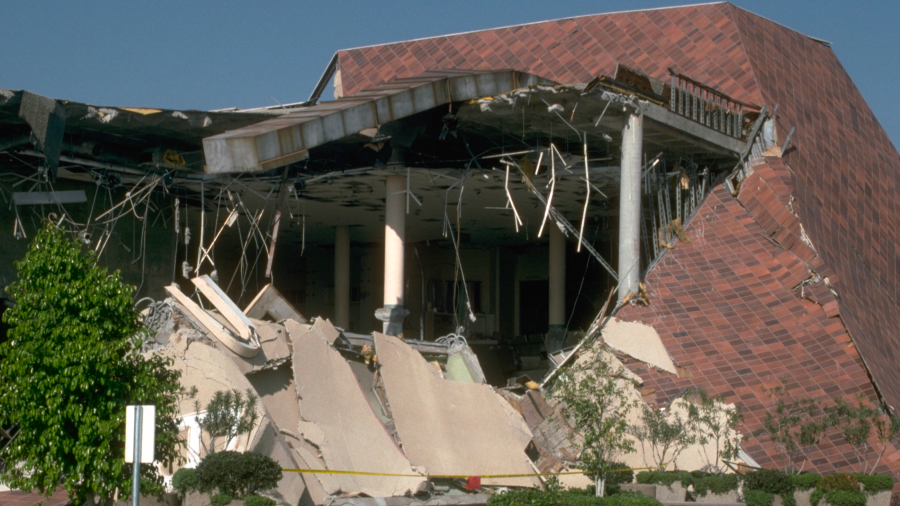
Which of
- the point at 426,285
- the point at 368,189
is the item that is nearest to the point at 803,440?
the point at 368,189

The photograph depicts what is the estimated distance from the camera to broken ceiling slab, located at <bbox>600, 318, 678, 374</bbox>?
1631cm

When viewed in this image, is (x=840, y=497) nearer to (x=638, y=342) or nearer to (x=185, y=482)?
(x=638, y=342)

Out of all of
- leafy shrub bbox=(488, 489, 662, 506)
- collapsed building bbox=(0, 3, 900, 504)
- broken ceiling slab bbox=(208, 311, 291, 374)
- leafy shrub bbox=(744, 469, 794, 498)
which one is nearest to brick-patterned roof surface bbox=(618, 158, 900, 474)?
collapsed building bbox=(0, 3, 900, 504)

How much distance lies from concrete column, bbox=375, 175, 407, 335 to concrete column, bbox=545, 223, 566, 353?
5.92 meters

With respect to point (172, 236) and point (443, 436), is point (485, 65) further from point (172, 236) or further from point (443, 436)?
point (443, 436)

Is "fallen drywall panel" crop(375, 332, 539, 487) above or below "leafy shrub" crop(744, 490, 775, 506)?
above

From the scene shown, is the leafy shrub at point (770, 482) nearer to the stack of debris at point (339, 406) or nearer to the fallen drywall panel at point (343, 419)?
the stack of debris at point (339, 406)

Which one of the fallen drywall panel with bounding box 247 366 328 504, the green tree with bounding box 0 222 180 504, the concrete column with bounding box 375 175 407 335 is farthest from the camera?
the concrete column with bounding box 375 175 407 335

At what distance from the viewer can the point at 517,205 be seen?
78.1ft

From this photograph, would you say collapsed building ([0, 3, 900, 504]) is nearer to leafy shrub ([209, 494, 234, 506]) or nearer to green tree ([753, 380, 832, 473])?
green tree ([753, 380, 832, 473])

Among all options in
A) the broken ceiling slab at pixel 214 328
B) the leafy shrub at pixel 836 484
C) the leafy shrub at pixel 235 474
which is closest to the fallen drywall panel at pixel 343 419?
the broken ceiling slab at pixel 214 328

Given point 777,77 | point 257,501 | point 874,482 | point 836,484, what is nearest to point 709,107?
point 777,77

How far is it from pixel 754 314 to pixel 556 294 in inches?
303

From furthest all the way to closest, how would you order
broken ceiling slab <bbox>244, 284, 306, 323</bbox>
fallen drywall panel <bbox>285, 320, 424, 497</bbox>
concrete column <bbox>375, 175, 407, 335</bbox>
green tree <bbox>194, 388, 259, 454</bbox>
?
1. concrete column <bbox>375, 175, 407, 335</bbox>
2. broken ceiling slab <bbox>244, 284, 306, 323</bbox>
3. fallen drywall panel <bbox>285, 320, 424, 497</bbox>
4. green tree <bbox>194, 388, 259, 454</bbox>
